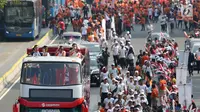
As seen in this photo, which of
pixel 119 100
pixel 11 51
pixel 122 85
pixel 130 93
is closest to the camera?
pixel 119 100

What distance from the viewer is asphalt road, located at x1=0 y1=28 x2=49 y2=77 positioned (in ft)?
149

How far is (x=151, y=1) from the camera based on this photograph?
70.3 metres

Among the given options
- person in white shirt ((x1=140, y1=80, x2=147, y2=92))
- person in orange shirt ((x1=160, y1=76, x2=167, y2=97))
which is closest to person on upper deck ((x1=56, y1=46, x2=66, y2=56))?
person in white shirt ((x1=140, y1=80, x2=147, y2=92))

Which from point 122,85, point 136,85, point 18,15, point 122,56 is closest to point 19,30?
point 18,15

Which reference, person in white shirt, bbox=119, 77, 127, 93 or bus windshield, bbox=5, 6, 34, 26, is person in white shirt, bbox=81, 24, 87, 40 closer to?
bus windshield, bbox=5, 6, 34, 26

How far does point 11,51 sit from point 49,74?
23.2 m

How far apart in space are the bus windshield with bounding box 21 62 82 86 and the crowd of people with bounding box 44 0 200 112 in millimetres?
1558

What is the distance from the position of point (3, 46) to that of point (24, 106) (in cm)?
2587

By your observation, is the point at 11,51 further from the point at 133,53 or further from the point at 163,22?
the point at 163,22

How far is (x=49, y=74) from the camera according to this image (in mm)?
28203

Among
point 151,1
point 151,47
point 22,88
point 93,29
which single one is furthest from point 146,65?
point 151,1

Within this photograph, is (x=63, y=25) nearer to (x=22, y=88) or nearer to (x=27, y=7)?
(x=27, y=7)

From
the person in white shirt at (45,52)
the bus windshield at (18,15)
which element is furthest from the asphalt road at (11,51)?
the person in white shirt at (45,52)

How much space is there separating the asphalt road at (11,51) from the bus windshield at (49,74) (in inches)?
528
